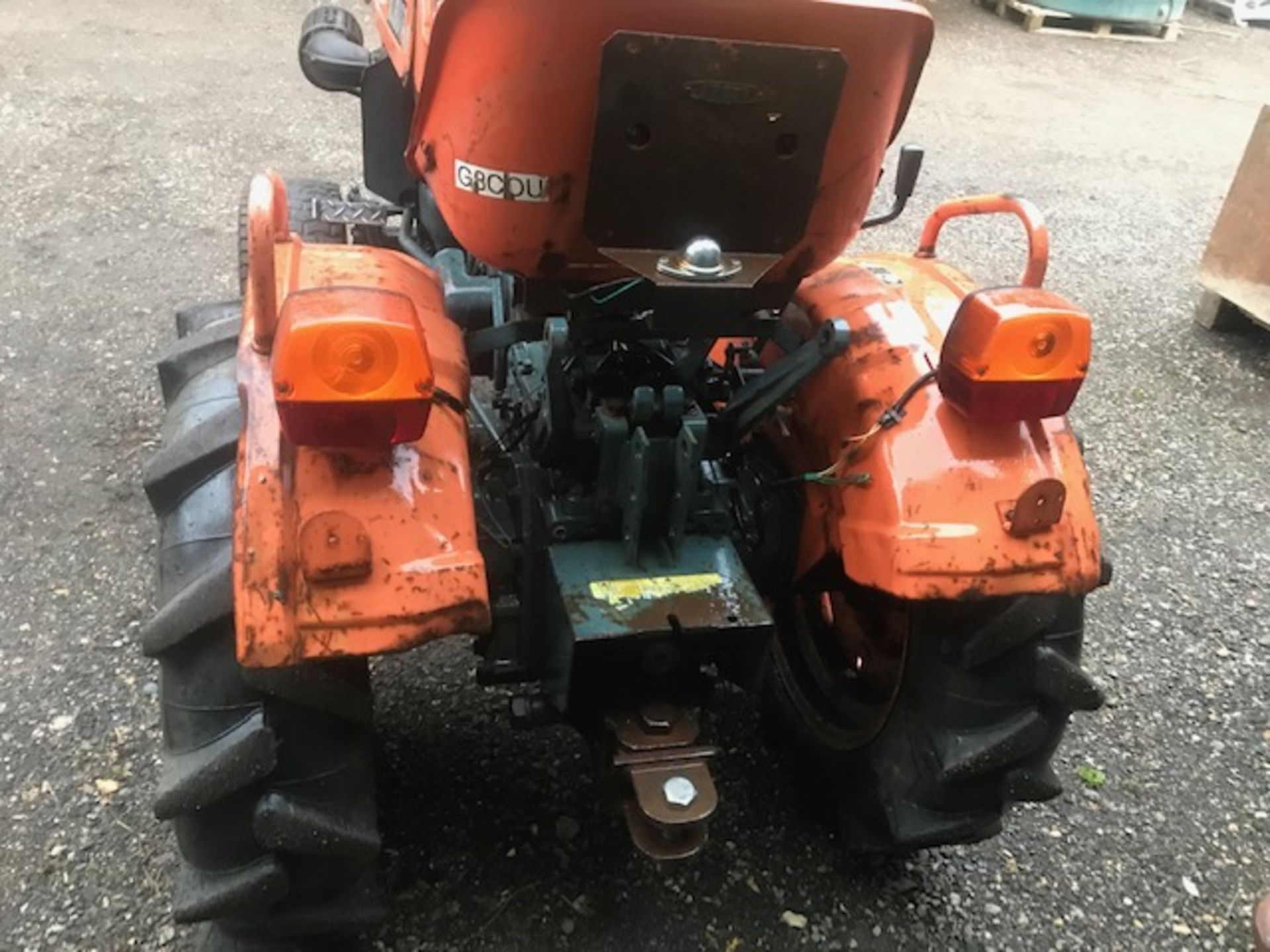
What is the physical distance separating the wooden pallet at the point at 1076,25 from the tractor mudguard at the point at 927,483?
27.6 feet

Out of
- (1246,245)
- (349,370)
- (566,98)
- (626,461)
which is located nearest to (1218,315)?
(1246,245)

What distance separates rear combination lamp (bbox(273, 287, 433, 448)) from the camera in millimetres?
1366

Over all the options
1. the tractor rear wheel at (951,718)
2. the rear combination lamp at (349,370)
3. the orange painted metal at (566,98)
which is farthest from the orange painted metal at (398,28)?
the tractor rear wheel at (951,718)

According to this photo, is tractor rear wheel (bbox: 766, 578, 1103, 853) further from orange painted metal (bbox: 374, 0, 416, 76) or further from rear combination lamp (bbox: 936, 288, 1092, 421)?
orange painted metal (bbox: 374, 0, 416, 76)

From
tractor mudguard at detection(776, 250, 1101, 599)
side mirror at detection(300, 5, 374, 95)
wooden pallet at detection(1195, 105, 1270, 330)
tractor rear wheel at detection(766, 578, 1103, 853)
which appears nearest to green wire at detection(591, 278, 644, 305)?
tractor mudguard at detection(776, 250, 1101, 599)

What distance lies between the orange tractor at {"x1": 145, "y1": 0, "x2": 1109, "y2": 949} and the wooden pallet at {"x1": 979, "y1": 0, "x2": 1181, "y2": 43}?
8218 mm

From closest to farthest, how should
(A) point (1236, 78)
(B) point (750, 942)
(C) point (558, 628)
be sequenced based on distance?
(C) point (558, 628), (B) point (750, 942), (A) point (1236, 78)

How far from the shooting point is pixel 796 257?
66.4 inches

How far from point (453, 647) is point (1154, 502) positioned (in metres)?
2.28

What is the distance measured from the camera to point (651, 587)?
182cm

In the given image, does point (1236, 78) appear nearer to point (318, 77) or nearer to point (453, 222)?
point (318, 77)

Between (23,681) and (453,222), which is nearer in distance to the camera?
(453,222)

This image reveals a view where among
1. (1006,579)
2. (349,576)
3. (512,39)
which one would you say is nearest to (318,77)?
(512,39)

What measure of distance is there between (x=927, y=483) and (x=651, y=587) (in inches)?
17.9
